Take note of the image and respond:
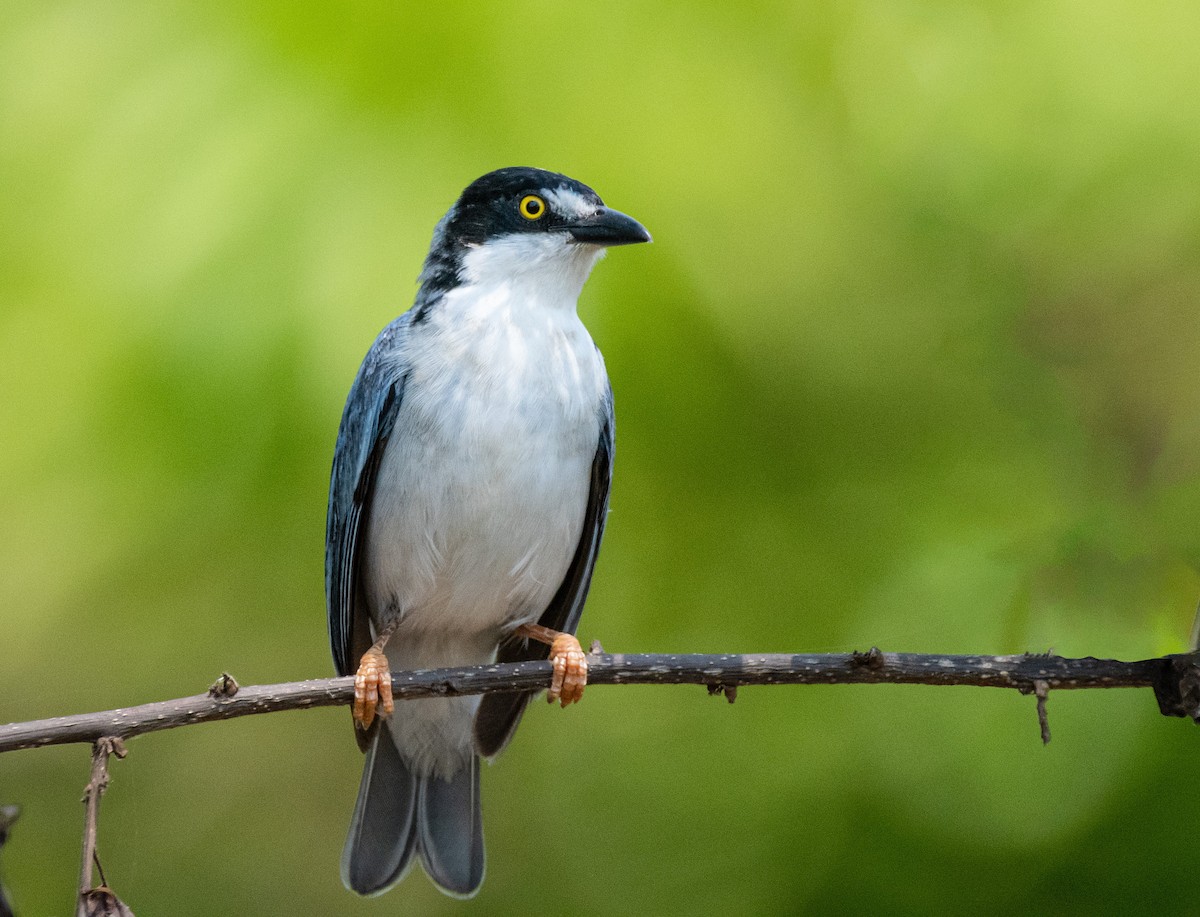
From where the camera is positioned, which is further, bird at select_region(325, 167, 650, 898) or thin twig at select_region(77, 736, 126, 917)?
bird at select_region(325, 167, 650, 898)

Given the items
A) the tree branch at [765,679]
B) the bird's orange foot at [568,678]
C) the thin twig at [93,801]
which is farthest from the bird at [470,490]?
the thin twig at [93,801]

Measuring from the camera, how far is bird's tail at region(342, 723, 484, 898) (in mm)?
4445

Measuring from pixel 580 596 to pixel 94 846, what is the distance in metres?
2.42

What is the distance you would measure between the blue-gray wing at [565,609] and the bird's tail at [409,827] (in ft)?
0.79

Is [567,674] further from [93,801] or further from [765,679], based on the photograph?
[93,801]

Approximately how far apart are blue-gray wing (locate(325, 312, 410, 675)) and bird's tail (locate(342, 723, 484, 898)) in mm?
503

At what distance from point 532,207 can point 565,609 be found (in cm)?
145

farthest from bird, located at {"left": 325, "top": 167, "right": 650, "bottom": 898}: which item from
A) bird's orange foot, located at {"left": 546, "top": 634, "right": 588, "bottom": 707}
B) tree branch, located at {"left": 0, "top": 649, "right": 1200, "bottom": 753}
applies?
tree branch, located at {"left": 0, "top": 649, "right": 1200, "bottom": 753}

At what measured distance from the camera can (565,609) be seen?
4566 millimetres

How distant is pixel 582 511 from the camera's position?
4246 mm

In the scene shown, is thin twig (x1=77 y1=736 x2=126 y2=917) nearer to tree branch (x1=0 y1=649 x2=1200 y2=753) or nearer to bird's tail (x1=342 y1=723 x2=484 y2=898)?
tree branch (x1=0 y1=649 x2=1200 y2=753)

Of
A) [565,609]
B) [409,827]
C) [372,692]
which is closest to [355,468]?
[372,692]

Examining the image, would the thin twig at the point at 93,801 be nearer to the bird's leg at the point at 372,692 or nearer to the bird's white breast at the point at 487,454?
the bird's leg at the point at 372,692

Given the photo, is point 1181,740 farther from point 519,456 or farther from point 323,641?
point 323,641
